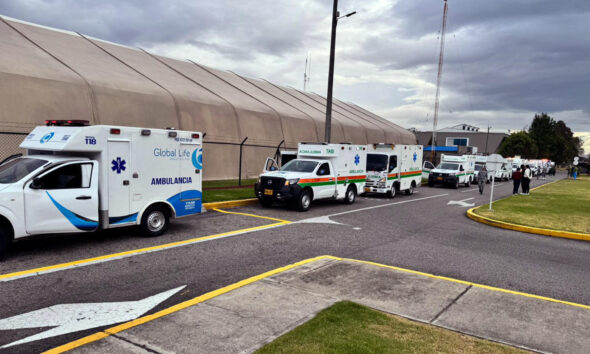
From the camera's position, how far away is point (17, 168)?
7.35m

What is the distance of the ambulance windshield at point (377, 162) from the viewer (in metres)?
19.7

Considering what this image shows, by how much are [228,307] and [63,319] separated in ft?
6.10

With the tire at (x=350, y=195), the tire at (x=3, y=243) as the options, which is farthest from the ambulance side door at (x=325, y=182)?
the tire at (x=3, y=243)

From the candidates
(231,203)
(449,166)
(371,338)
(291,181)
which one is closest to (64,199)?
(371,338)

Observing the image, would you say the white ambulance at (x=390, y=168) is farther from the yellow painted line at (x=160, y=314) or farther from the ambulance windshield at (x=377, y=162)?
the yellow painted line at (x=160, y=314)

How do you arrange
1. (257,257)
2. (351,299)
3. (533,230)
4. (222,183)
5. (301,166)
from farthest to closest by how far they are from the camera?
(222,183), (301,166), (533,230), (257,257), (351,299)

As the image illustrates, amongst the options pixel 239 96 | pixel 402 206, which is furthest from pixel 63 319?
pixel 239 96

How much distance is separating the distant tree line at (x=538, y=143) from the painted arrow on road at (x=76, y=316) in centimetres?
8789

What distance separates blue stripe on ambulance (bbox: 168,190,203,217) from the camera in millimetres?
9511

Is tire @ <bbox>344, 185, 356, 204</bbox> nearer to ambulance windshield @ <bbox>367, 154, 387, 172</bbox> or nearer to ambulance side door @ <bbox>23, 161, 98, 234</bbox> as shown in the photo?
ambulance windshield @ <bbox>367, 154, 387, 172</bbox>

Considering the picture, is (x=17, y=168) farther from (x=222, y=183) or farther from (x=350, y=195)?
(x=222, y=183)

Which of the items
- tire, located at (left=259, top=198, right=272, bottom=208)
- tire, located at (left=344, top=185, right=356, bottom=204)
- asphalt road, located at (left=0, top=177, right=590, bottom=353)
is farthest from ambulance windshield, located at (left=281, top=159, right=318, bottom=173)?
asphalt road, located at (left=0, top=177, right=590, bottom=353)

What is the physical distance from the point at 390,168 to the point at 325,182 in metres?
5.95

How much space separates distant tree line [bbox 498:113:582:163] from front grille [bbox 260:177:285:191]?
79645mm
